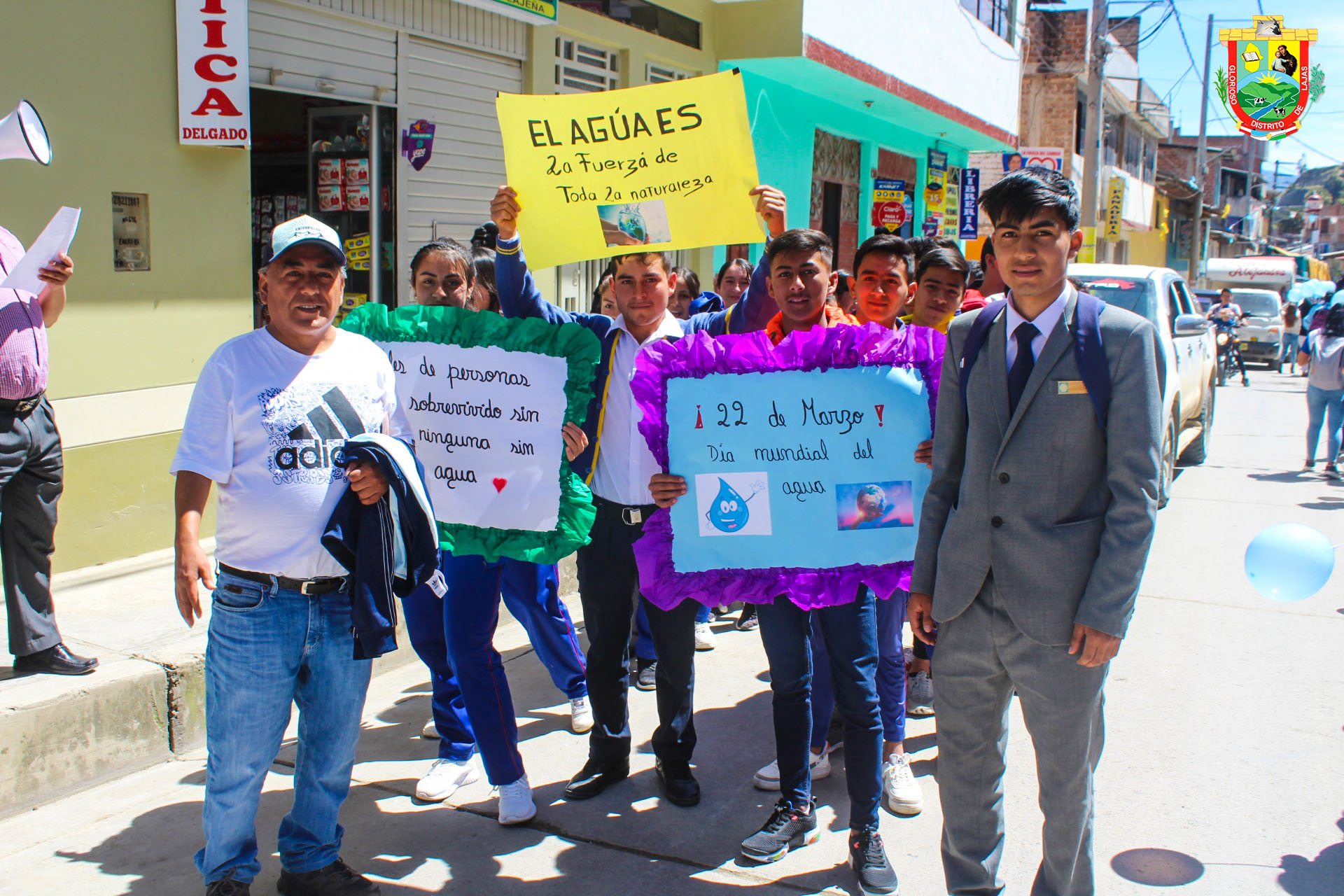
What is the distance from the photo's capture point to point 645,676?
5293mm

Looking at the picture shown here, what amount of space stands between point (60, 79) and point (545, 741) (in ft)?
14.1

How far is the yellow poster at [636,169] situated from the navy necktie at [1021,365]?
4.74 feet

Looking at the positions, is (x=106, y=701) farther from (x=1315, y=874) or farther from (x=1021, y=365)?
(x=1315, y=874)

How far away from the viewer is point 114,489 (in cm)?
598

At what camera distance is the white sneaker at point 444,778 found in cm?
404

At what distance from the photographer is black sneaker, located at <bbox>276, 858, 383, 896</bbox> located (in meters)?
3.26

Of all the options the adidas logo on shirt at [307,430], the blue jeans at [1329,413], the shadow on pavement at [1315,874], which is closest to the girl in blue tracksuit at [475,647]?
the adidas logo on shirt at [307,430]

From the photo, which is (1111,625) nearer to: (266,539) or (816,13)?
(266,539)

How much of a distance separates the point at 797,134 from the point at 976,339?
1201 centimetres

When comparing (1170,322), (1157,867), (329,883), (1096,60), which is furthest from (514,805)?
(1096,60)

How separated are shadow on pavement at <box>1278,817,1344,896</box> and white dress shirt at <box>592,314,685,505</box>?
8.04 ft

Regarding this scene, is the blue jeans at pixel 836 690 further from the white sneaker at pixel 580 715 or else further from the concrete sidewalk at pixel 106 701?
the concrete sidewalk at pixel 106 701

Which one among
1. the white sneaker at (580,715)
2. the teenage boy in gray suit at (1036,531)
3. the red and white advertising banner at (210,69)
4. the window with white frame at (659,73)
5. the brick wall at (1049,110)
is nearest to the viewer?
the teenage boy in gray suit at (1036,531)

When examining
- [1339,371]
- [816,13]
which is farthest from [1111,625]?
[816,13]
